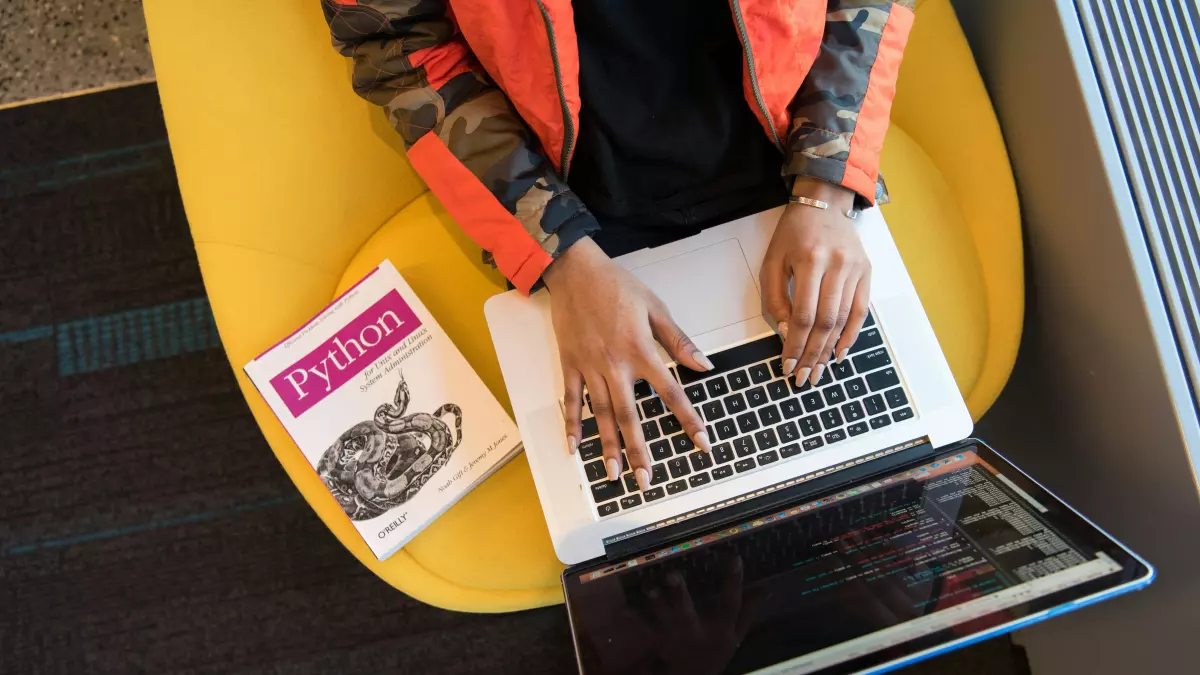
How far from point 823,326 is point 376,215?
0.54 meters

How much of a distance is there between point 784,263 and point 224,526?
107 centimetres

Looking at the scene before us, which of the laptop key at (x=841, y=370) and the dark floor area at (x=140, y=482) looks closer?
the laptop key at (x=841, y=370)

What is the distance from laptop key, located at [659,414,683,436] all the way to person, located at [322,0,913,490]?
0.02 m

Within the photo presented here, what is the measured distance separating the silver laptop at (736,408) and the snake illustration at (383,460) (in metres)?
0.11

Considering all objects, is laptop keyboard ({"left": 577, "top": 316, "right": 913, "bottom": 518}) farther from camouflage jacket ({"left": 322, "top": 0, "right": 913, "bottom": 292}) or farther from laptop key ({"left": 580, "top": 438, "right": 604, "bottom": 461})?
camouflage jacket ({"left": 322, "top": 0, "right": 913, "bottom": 292})

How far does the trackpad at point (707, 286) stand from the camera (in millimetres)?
797

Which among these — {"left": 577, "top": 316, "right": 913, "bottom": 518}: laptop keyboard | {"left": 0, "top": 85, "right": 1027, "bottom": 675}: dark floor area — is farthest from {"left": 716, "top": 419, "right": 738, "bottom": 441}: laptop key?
{"left": 0, "top": 85, "right": 1027, "bottom": 675}: dark floor area

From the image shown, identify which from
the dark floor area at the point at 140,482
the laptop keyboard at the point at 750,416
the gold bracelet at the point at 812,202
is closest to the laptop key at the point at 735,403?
the laptop keyboard at the point at 750,416

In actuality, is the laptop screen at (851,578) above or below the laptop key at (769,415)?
below

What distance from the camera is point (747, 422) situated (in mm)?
766

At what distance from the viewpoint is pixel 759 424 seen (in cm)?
76

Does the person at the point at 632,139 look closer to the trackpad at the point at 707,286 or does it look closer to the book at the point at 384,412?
the trackpad at the point at 707,286

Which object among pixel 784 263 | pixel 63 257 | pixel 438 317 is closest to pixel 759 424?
pixel 784 263

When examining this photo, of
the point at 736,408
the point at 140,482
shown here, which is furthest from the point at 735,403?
the point at 140,482
